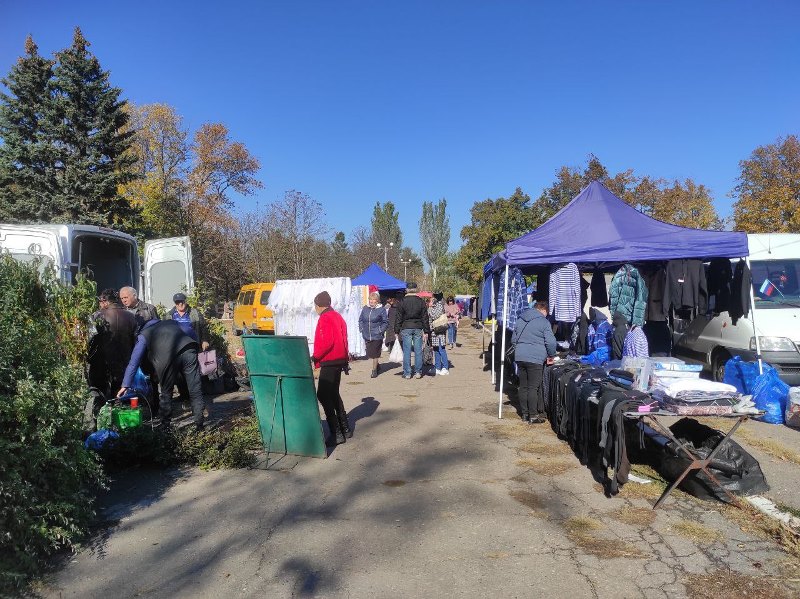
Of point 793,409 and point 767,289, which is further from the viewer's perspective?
point 767,289

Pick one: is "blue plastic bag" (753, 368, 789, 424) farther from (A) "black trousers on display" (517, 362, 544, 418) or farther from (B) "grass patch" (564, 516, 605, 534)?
(B) "grass patch" (564, 516, 605, 534)

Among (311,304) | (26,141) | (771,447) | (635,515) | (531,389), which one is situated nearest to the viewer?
(635,515)

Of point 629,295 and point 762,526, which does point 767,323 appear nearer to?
point 629,295

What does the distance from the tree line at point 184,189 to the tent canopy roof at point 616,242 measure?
17.7 meters

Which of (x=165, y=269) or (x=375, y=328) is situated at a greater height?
(x=165, y=269)

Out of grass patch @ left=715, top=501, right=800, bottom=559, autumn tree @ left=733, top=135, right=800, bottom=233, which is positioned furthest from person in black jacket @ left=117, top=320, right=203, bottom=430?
autumn tree @ left=733, top=135, right=800, bottom=233

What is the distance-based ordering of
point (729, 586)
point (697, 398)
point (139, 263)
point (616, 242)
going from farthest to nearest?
point (139, 263) → point (616, 242) → point (697, 398) → point (729, 586)

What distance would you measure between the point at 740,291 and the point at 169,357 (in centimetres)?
774

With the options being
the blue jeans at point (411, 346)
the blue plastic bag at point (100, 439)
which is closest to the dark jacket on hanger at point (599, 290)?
the blue jeans at point (411, 346)

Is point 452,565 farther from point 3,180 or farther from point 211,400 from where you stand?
point 3,180

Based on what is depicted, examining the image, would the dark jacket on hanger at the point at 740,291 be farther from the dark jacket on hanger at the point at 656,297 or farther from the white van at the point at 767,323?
the dark jacket on hanger at the point at 656,297

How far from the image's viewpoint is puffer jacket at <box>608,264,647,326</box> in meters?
8.44

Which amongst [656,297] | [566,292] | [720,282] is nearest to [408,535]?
[566,292]

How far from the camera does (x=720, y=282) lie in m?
8.70
